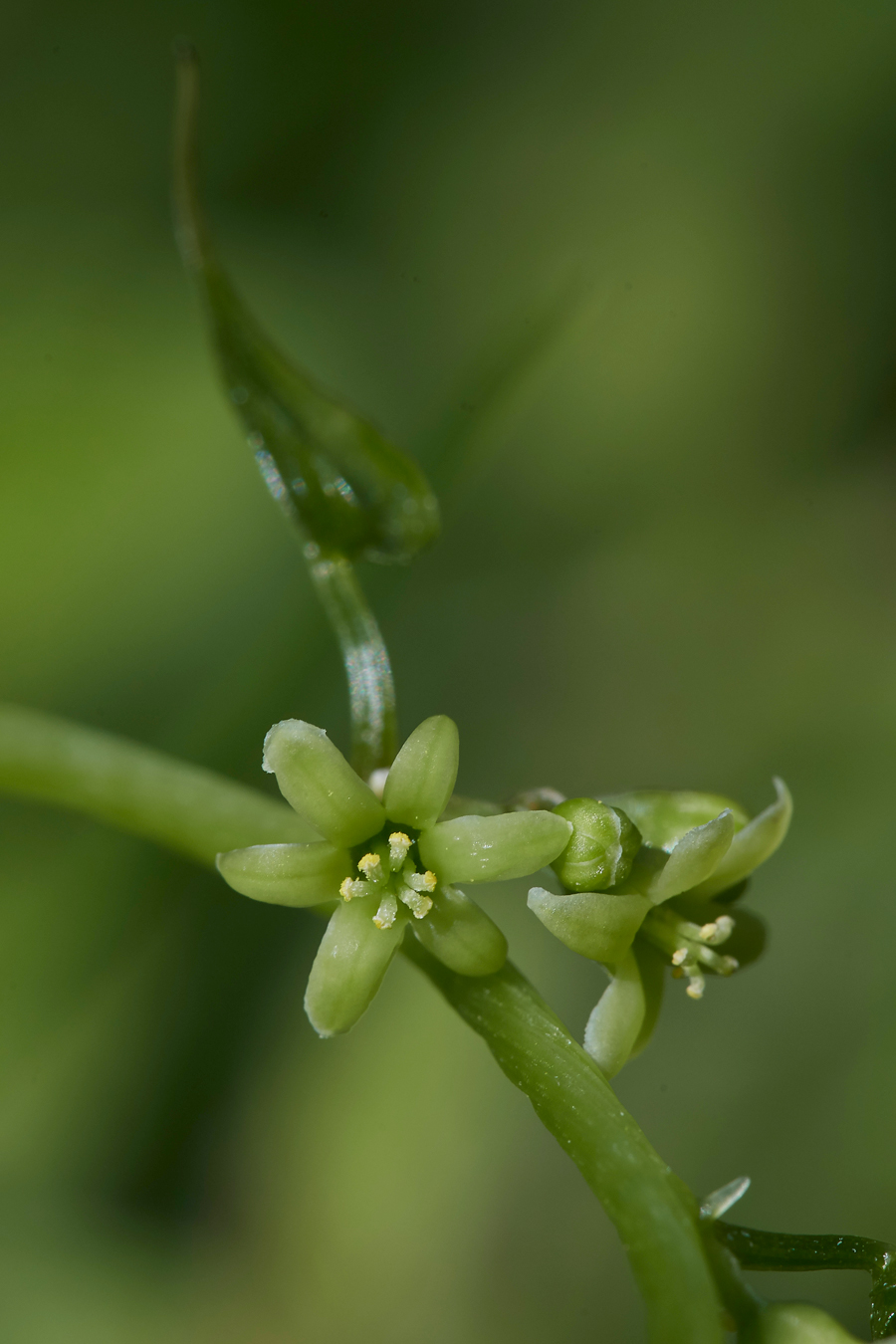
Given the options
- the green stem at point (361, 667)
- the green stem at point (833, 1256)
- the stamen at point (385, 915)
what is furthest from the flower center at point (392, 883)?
the green stem at point (833, 1256)

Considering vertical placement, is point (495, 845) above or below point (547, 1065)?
above

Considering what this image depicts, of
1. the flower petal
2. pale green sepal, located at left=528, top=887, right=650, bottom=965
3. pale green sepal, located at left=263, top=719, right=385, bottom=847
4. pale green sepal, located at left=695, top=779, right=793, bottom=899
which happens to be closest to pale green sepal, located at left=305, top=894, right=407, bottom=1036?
pale green sepal, located at left=263, top=719, right=385, bottom=847

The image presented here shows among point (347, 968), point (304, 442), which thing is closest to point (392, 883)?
point (347, 968)

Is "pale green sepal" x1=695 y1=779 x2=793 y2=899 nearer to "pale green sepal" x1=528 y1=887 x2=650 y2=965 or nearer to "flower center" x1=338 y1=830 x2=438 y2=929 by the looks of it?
"pale green sepal" x1=528 y1=887 x2=650 y2=965

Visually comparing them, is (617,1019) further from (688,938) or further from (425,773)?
(425,773)

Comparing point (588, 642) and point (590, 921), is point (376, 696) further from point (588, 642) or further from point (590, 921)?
point (588, 642)

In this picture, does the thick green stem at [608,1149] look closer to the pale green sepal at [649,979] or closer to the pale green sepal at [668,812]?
the pale green sepal at [649,979]
